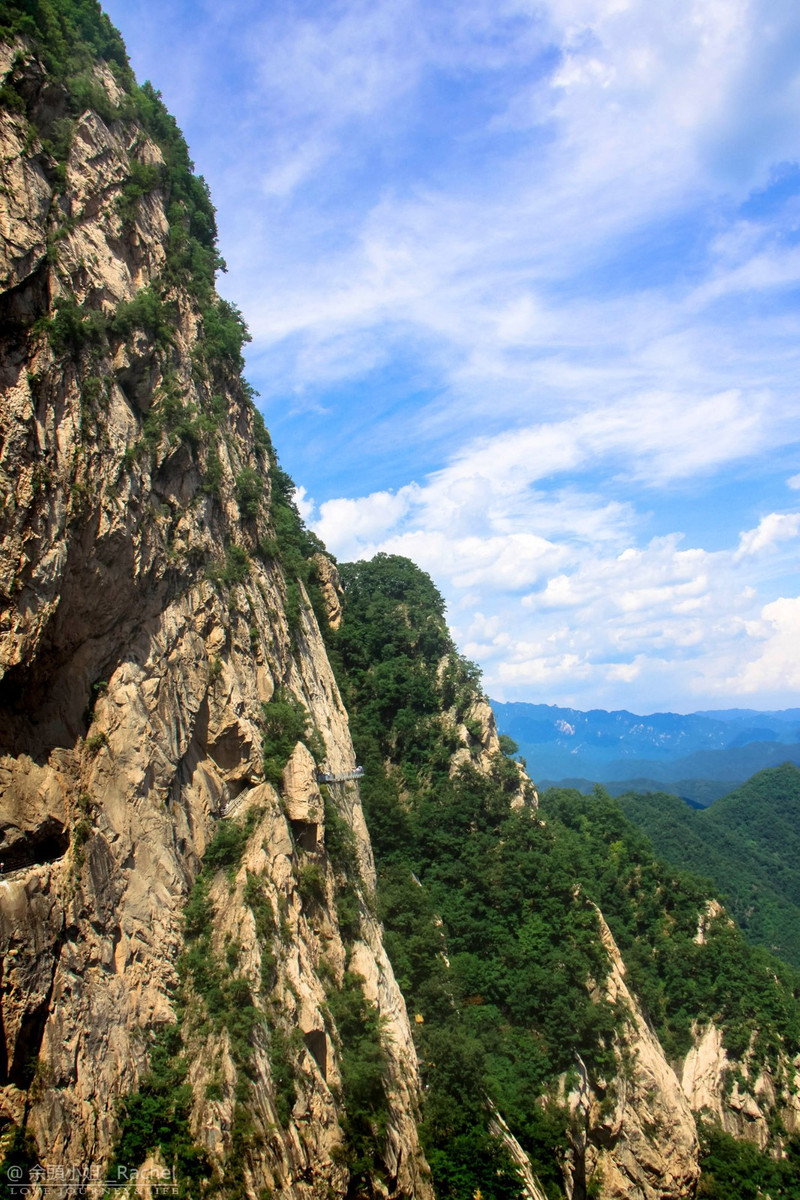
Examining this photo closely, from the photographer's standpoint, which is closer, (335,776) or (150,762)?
(150,762)

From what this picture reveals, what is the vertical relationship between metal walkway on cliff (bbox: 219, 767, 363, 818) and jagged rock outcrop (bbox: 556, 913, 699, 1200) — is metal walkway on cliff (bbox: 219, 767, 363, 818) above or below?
above

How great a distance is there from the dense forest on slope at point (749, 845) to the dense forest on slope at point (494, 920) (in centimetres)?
3117

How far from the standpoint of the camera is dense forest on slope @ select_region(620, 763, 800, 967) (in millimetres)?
74438

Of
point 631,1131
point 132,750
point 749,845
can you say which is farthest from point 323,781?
point 749,845

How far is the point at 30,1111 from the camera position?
12.7 metres

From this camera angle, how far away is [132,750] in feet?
56.3

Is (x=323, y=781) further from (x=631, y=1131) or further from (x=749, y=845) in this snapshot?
(x=749, y=845)

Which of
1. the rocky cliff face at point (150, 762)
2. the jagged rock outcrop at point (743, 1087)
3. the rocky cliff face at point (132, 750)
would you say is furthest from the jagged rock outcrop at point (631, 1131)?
the rocky cliff face at point (132, 750)

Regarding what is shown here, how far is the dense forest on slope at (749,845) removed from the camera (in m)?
74.4

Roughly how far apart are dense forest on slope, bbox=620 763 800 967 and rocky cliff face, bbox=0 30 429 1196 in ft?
200

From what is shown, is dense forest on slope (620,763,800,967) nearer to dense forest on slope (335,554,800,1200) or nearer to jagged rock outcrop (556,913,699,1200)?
dense forest on slope (335,554,800,1200)

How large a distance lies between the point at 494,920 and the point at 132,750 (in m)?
22.8

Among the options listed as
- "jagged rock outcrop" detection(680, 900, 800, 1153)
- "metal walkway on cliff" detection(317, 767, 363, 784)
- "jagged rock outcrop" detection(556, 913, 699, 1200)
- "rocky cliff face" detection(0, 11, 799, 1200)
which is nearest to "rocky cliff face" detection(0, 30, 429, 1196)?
"rocky cliff face" detection(0, 11, 799, 1200)

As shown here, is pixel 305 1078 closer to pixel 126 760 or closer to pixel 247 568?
pixel 126 760
